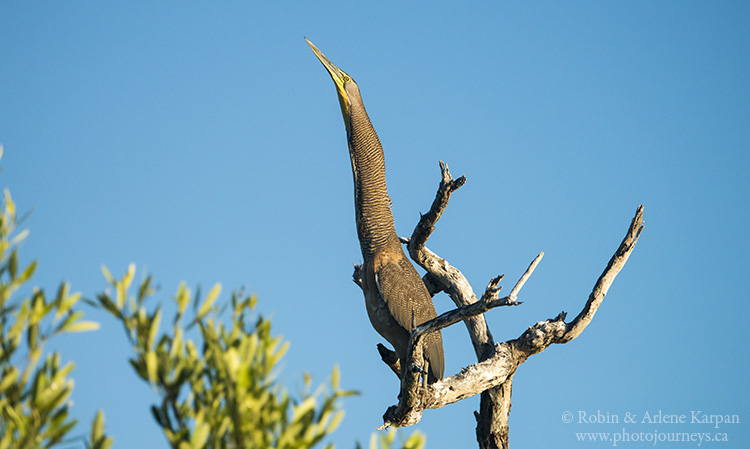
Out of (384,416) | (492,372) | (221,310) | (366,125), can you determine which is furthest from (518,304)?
(366,125)

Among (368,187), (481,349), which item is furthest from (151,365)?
(481,349)

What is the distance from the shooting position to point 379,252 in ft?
25.4

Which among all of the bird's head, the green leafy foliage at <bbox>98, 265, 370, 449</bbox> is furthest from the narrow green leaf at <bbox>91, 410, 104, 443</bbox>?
the bird's head

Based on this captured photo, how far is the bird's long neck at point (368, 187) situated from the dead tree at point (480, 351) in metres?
0.44

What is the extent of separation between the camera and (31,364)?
1.87 metres

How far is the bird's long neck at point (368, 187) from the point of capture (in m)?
7.96

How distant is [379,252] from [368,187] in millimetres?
928

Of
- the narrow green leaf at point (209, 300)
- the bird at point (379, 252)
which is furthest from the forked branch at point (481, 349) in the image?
the narrow green leaf at point (209, 300)

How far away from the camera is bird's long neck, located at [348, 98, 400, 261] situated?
A: 26.1 feet

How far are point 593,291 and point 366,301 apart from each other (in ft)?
8.32

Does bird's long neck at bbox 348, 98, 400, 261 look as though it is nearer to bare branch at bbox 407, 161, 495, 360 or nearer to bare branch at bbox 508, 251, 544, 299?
bare branch at bbox 407, 161, 495, 360

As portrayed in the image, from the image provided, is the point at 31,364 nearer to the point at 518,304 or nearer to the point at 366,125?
the point at 518,304

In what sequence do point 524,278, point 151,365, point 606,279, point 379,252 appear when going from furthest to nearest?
point 379,252
point 606,279
point 524,278
point 151,365

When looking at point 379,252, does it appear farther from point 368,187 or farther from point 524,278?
point 524,278
